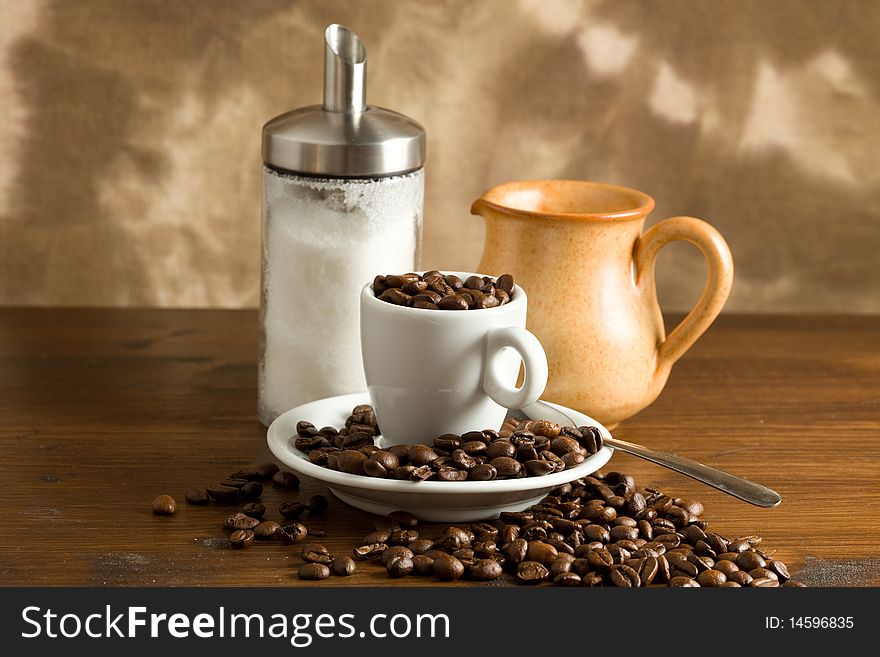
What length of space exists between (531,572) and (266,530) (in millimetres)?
191

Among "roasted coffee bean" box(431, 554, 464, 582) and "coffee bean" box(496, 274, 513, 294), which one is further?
"coffee bean" box(496, 274, 513, 294)

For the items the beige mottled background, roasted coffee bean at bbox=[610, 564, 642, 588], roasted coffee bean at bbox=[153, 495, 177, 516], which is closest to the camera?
roasted coffee bean at bbox=[610, 564, 642, 588]

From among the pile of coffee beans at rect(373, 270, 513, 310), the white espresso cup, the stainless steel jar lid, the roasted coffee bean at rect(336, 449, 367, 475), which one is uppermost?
the stainless steel jar lid

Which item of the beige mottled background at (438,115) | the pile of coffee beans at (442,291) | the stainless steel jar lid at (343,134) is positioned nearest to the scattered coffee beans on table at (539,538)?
the pile of coffee beans at (442,291)

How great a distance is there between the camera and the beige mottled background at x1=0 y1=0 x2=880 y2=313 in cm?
160

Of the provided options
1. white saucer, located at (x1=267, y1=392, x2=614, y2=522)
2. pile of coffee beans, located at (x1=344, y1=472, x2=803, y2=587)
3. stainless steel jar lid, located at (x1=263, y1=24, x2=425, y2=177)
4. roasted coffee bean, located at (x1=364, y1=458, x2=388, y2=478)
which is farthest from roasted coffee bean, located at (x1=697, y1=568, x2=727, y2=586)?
stainless steel jar lid, located at (x1=263, y1=24, x2=425, y2=177)

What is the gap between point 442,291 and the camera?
34.9 inches

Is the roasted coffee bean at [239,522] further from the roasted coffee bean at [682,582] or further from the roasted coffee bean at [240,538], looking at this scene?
the roasted coffee bean at [682,582]

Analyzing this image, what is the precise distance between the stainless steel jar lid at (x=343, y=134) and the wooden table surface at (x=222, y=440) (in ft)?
0.83

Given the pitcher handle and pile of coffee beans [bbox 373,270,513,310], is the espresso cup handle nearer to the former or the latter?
pile of coffee beans [bbox 373,270,513,310]

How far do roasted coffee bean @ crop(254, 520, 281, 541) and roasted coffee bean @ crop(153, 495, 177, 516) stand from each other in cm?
8

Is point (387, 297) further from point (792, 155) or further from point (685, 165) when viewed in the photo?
point (792, 155)
